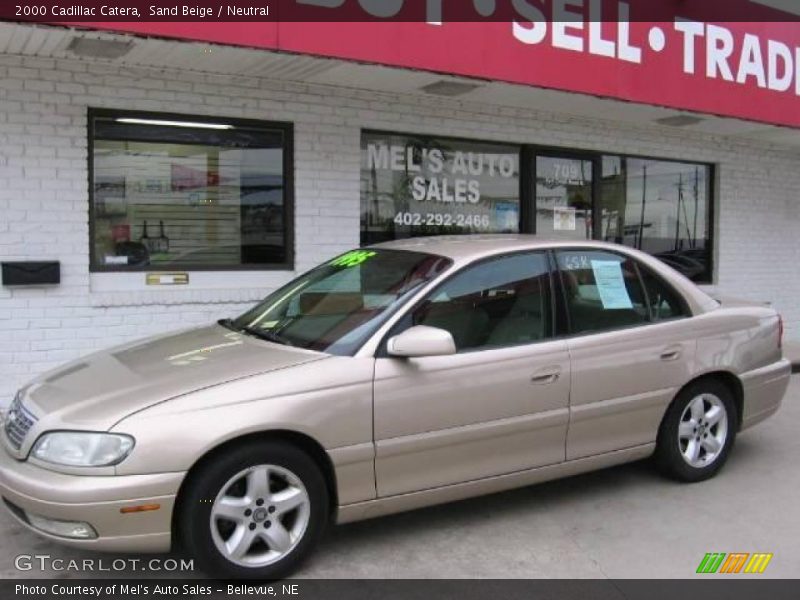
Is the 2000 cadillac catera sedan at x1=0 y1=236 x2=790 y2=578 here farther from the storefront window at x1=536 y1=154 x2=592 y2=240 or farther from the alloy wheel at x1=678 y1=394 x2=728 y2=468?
the storefront window at x1=536 y1=154 x2=592 y2=240

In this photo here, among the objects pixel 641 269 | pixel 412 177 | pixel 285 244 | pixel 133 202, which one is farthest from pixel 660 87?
pixel 133 202

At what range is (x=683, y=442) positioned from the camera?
4.96 metres

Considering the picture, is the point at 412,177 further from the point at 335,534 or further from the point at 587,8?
the point at 335,534

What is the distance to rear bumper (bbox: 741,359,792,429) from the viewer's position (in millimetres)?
5188

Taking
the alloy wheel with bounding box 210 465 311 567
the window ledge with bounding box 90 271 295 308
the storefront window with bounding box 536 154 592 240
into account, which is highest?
the storefront window with bounding box 536 154 592 240

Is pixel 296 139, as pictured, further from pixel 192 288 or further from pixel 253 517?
pixel 253 517

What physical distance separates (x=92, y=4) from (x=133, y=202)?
2.14 metres

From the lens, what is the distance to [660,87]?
305 inches

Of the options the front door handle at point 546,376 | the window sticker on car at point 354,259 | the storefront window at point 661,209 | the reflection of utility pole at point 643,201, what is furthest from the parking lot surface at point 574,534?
the reflection of utility pole at point 643,201

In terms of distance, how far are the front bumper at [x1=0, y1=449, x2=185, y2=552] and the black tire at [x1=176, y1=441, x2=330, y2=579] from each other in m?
0.08

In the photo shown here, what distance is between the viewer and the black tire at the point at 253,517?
337 centimetres

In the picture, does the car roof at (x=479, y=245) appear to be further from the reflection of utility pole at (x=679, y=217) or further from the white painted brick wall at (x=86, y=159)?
the reflection of utility pole at (x=679, y=217)

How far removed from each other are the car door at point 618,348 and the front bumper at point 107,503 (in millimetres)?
2209

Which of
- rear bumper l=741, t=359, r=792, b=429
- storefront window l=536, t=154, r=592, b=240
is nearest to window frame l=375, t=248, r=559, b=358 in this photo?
rear bumper l=741, t=359, r=792, b=429
